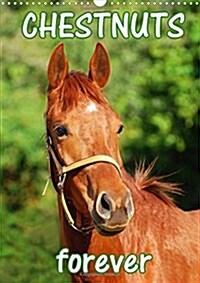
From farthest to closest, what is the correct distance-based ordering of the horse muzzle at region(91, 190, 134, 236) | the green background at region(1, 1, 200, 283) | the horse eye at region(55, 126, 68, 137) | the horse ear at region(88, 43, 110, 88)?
the green background at region(1, 1, 200, 283) < the horse ear at region(88, 43, 110, 88) < the horse eye at region(55, 126, 68, 137) < the horse muzzle at region(91, 190, 134, 236)

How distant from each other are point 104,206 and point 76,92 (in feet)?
1.17

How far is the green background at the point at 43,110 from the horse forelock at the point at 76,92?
2604mm

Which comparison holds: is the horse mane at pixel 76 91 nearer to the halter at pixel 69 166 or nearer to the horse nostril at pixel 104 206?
the halter at pixel 69 166

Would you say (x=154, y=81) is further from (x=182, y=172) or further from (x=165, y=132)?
(x=182, y=172)

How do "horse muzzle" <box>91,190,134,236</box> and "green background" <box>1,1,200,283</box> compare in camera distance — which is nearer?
"horse muzzle" <box>91,190,134,236</box>

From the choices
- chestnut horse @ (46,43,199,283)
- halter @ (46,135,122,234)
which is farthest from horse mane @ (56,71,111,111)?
halter @ (46,135,122,234)

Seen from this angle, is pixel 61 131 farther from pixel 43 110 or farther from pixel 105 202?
pixel 43 110

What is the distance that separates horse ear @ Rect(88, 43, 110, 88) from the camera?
7.47 feet

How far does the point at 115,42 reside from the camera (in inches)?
202

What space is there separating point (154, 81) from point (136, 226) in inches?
120

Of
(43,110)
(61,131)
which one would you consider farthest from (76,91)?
(43,110)

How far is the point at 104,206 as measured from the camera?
2025 mm

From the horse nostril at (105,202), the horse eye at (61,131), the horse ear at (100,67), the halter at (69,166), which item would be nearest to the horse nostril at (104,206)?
the horse nostril at (105,202)

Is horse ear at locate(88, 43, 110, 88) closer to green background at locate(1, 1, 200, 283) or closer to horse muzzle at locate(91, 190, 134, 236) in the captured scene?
horse muzzle at locate(91, 190, 134, 236)
